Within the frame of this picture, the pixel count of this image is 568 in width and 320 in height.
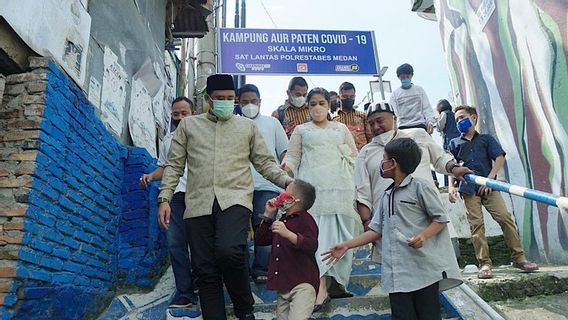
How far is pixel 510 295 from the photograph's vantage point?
3.29 meters

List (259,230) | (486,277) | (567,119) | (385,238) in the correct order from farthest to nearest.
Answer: (567,119) → (486,277) → (259,230) → (385,238)

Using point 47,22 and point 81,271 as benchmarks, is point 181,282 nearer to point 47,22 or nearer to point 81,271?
point 81,271

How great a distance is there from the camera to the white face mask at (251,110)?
403cm

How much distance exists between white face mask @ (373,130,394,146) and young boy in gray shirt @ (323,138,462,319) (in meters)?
0.67

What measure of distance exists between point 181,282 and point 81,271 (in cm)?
67

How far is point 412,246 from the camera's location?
2.35m

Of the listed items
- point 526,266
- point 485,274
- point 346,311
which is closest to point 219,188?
point 346,311

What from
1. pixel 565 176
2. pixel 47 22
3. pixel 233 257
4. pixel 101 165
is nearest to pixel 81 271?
pixel 101 165

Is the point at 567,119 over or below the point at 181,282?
over

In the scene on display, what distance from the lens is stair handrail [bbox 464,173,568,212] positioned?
2562 millimetres

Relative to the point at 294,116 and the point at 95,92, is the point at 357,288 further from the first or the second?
the point at 95,92

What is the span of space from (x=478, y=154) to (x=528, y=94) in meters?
1.52

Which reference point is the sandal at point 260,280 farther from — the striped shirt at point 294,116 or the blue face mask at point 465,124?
the blue face mask at point 465,124

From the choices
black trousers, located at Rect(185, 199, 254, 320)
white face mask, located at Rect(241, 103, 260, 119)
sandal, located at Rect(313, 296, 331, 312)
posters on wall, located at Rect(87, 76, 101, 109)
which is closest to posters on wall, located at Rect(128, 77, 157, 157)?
posters on wall, located at Rect(87, 76, 101, 109)
